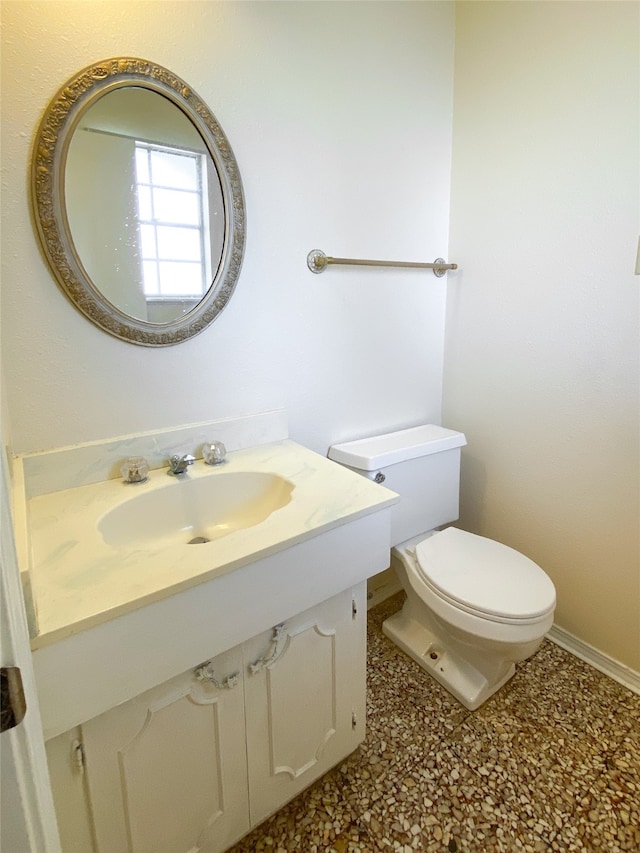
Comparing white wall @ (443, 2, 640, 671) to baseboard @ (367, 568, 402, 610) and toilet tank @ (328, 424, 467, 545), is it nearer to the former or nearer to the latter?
toilet tank @ (328, 424, 467, 545)

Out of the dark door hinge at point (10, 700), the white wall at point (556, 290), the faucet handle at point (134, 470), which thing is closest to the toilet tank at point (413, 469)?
the white wall at point (556, 290)

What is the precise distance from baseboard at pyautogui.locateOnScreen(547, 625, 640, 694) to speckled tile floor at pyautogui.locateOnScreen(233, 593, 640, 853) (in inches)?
1.2

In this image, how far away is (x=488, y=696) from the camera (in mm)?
1459

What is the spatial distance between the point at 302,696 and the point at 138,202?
4.25 ft

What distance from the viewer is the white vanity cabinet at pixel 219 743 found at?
2.56ft

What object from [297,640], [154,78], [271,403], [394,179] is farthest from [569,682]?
[154,78]

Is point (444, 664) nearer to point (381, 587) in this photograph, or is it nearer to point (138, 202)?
point (381, 587)

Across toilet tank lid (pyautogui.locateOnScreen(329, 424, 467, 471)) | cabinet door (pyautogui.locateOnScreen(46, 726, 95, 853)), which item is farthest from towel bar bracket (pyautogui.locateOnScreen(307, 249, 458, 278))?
cabinet door (pyautogui.locateOnScreen(46, 726, 95, 853))

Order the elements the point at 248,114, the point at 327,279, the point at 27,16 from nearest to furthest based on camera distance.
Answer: the point at 27,16 → the point at 248,114 → the point at 327,279

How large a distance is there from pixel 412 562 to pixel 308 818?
753 mm

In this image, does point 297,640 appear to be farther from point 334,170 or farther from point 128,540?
point 334,170

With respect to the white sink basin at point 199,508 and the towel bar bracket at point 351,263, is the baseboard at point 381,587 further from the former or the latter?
the towel bar bracket at point 351,263

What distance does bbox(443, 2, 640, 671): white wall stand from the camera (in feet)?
4.37

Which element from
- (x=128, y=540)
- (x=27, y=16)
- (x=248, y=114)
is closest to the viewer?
(x=27, y=16)
